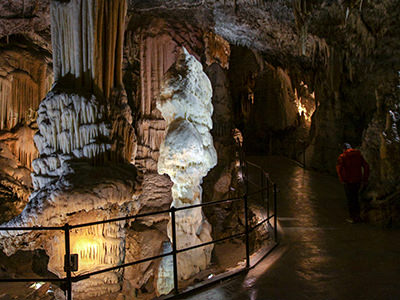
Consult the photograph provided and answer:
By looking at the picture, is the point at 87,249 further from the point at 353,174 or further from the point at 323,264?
the point at 353,174

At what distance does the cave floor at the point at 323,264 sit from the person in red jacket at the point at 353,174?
300mm

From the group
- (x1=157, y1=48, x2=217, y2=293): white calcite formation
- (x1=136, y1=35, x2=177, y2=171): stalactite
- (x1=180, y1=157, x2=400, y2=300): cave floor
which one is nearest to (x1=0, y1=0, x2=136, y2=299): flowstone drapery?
(x1=157, y1=48, x2=217, y2=293): white calcite formation

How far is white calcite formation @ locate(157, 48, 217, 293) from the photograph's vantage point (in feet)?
17.7

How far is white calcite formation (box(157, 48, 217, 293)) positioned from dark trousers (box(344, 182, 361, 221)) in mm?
2294

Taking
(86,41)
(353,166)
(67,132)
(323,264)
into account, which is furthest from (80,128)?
(353,166)

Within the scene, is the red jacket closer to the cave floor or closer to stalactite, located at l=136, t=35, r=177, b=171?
the cave floor

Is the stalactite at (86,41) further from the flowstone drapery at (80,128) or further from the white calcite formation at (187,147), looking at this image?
the white calcite formation at (187,147)

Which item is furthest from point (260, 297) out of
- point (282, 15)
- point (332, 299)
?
point (282, 15)

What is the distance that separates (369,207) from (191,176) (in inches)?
118

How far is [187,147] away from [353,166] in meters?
2.71

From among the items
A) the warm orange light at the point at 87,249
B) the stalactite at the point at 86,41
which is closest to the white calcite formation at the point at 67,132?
the stalactite at the point at 86,41

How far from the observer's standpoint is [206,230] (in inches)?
236

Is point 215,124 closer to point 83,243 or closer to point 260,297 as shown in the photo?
point 83,243

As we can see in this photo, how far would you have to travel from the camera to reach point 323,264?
3721mm
